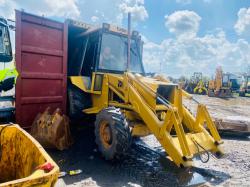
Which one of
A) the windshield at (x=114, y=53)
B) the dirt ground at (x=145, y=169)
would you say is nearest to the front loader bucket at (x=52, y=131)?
the dirt ground at (x=145, y=169)

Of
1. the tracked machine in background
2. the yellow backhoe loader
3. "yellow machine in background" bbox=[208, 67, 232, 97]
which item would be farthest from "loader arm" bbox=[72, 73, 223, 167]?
the tracked machine in background

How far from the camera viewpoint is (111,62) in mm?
6180

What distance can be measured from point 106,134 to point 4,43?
268cm

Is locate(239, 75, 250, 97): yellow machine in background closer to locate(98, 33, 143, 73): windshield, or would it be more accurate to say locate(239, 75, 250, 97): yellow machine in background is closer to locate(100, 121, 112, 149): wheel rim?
locate(98, 33, 143, 73): windshield

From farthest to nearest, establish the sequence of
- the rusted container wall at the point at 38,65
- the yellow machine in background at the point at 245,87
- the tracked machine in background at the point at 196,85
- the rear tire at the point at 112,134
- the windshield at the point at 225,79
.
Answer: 1. the yellow machine in background at the point at 245,87
2. the tracked machine in background at the point at 196,85
3. the windshield at the point at 225,79
4. the rusted container wall at the point at 38,65
5. the rear tire at the point at 112,134

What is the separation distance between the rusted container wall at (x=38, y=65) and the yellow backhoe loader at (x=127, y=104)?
45 centimetres

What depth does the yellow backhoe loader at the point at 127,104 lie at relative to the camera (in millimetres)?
4312

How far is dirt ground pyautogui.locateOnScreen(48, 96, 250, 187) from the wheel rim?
14.1 inches

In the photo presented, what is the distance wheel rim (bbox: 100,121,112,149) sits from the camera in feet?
15.8

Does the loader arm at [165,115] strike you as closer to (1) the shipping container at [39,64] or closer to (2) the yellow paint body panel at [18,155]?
(1) the shipping container at [39,64]

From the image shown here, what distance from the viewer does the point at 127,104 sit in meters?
5.26

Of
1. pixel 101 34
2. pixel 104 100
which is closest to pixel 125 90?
pixel 104 100

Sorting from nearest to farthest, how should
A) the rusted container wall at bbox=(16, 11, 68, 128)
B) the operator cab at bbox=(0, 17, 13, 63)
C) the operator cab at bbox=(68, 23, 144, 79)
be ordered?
1. the operator cab at bbox=(0, 17, 13, 63)
2. the rusted container wall at bbox=(16, 11, 68, 128)
3. the operator cab at bbox=(68, 23, 144, 79)

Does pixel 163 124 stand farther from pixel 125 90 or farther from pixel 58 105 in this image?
pixel 58 105
